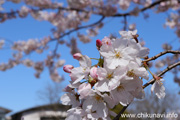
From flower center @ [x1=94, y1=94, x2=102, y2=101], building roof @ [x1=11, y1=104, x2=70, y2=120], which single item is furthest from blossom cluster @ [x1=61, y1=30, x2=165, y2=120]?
building roof @ [x1=11, y1=104, x2=70, y2=120]

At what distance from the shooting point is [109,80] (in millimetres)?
704

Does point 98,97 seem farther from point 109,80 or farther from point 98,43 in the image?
point 98,43

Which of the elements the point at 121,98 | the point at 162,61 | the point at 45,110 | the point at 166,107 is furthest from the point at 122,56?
the point at 45,110

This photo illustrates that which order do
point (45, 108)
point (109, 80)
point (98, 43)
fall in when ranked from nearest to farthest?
point (109, 80) → point (98, 43) → point (45, 108)

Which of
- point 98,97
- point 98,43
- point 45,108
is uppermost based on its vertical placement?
point 45,108

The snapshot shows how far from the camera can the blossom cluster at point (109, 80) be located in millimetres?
717

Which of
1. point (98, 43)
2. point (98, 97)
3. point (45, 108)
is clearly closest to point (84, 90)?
point (98, 97)

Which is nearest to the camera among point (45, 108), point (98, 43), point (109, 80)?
point (109, 80)

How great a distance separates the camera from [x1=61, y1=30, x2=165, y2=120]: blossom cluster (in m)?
0.72

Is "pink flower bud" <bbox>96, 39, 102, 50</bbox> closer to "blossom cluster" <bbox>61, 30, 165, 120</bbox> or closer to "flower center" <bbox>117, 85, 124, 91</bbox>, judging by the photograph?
"blossom cluster" <bbox>61, 30, 165, 120</bbox>

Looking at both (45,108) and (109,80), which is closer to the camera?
(109,80)

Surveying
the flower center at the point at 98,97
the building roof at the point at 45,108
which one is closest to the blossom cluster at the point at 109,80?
the flower center at the point at 98,97

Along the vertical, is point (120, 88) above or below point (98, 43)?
below

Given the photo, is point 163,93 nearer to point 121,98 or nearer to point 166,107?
point 121,98
